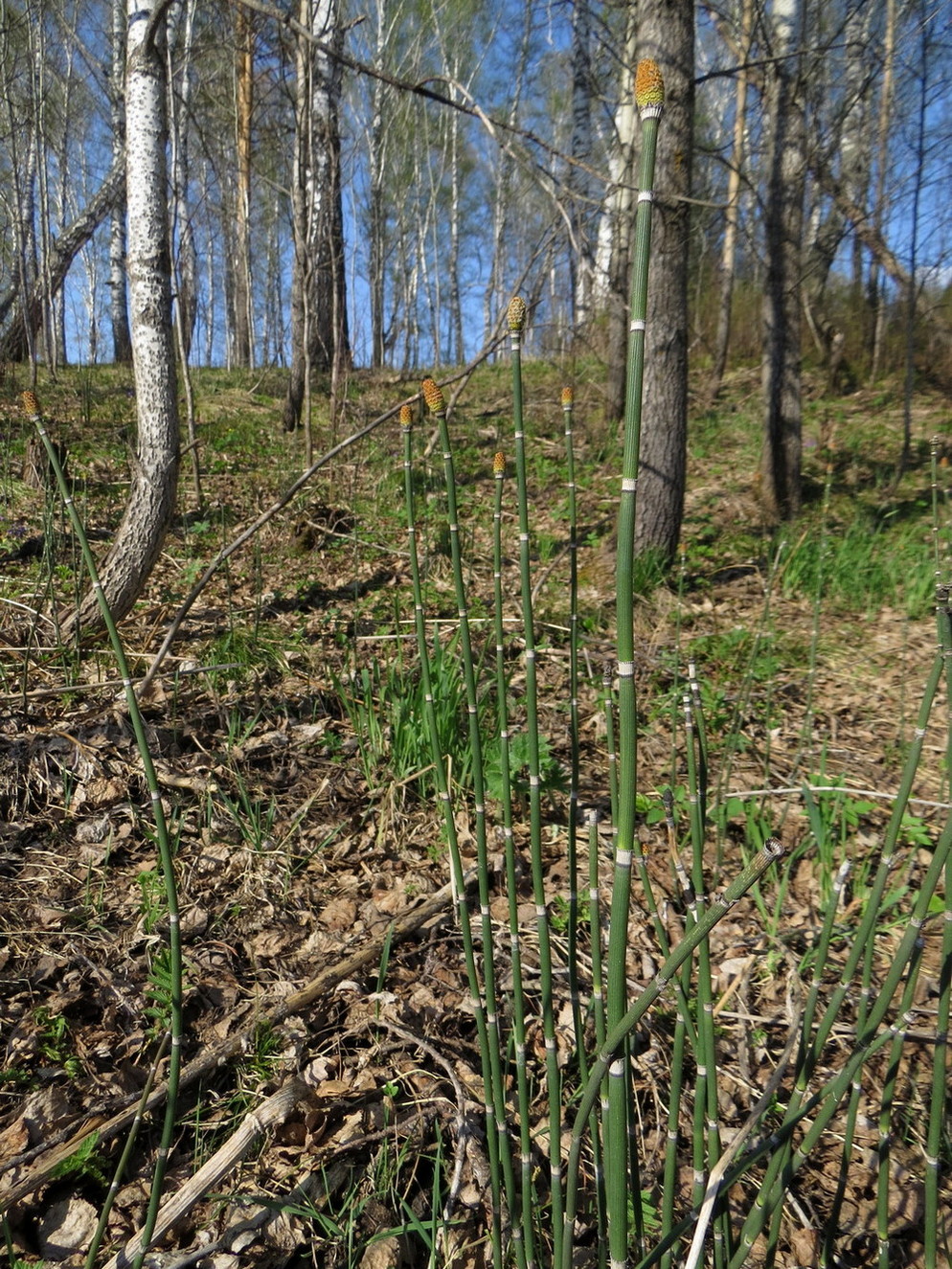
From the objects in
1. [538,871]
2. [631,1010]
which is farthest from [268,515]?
[631,1010]

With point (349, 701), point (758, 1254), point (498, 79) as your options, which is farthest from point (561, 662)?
point (498, 79)

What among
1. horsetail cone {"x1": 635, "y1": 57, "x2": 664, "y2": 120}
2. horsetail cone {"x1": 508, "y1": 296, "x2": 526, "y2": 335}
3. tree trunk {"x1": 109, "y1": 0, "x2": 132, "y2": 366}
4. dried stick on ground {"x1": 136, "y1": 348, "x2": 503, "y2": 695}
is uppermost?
tree trunk {"x1": 109, "y1": 0, "x2": 132, "y2": 366}

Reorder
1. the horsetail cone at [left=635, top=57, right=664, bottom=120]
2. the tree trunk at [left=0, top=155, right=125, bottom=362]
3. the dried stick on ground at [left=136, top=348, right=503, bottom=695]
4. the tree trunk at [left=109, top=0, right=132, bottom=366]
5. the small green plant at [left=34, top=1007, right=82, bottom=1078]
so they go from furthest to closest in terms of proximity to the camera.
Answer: the tree trunk at [left=109, top=0, right=132, bottom=366] < the tree trunk at [left=0, top=155, right=125, bottom=362] < the small green plant at [left=34, top=1007, right=82, bottom=1078] < the dried stick on ground at [left=136, top=348, right=503, bottom=695] < the horsetail cone at [left=635, top=57, right=664, bottom=120]

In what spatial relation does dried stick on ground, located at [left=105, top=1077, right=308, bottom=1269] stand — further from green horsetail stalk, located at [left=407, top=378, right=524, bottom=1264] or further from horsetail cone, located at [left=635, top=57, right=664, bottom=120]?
horsetail cone, located at [left=635, top=57, right=664, bottom=120]

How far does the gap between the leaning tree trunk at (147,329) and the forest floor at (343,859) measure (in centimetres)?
26

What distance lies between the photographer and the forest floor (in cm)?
141

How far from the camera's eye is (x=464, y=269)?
79.1ft

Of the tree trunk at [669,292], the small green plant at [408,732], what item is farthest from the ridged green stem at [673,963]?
the tree trunk at [669,292]

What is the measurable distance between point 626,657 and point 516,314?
45 centimetres

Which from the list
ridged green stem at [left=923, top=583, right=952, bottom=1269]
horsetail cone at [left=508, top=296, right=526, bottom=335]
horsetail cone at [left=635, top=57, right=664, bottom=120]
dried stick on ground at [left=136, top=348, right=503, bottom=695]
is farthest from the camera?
dried stick on ground at [left=136, top=348, right=503, bottom=695]

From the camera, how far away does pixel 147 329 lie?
2.99 meters

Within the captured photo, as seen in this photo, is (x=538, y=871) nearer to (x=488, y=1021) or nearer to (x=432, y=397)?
(x=488, y=1021)

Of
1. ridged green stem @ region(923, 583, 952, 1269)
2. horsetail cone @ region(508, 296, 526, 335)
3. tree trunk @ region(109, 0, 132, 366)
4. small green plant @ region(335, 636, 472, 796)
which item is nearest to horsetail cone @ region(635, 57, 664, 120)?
horsetail cone @ region(508, 296, 526, 335)

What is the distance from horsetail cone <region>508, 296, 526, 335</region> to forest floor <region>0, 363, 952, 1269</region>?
3.33 ft
